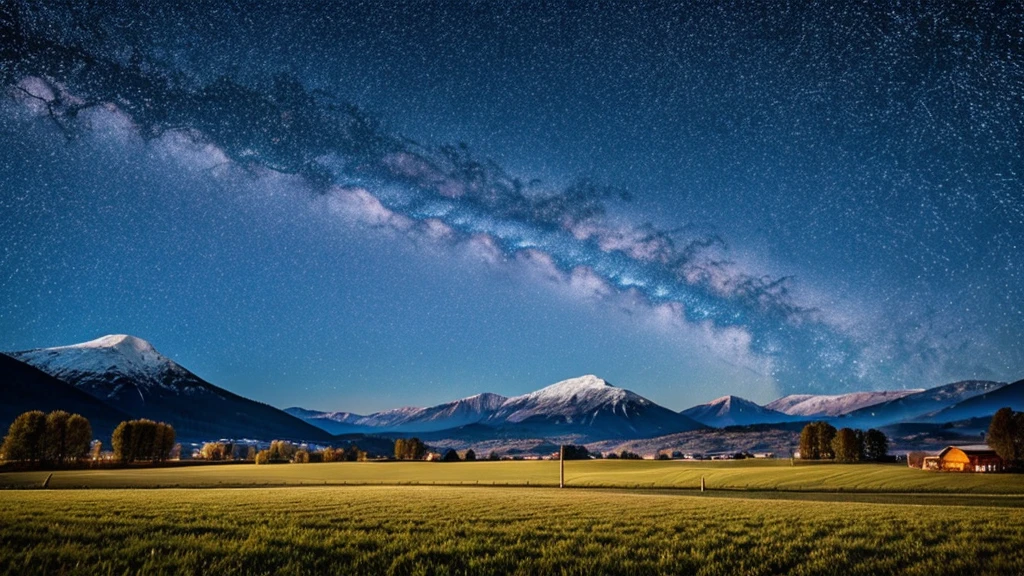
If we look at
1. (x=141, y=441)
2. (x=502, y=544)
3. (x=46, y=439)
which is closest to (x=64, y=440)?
(x=46, y=439)

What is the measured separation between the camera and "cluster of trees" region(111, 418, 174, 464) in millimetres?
140500

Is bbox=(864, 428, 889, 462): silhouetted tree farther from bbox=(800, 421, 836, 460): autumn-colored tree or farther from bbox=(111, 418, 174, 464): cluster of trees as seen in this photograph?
bbox=(111, 418, 174, 464): cluster of trees

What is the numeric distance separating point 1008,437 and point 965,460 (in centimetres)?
1033

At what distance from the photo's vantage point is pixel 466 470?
438 feet

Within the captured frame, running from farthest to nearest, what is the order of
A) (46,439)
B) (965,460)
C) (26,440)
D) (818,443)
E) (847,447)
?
(818,443) → (847,447) → (46,439) → (26,440) → (965,460)

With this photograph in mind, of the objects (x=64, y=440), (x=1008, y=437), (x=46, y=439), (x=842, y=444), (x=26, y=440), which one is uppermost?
(x=1008, y=437)

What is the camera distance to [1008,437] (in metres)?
112

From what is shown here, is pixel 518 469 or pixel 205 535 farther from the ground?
pixel 205 535

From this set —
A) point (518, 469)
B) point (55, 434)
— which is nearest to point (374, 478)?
point (518, 469)

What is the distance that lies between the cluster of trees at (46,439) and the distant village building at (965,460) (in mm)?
188848

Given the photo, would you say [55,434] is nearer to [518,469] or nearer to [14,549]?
[518,469]

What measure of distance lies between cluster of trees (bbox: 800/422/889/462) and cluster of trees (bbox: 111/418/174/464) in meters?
183

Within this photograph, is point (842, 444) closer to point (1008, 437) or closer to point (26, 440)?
point (1008, 437)

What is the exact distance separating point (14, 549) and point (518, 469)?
13221cm
